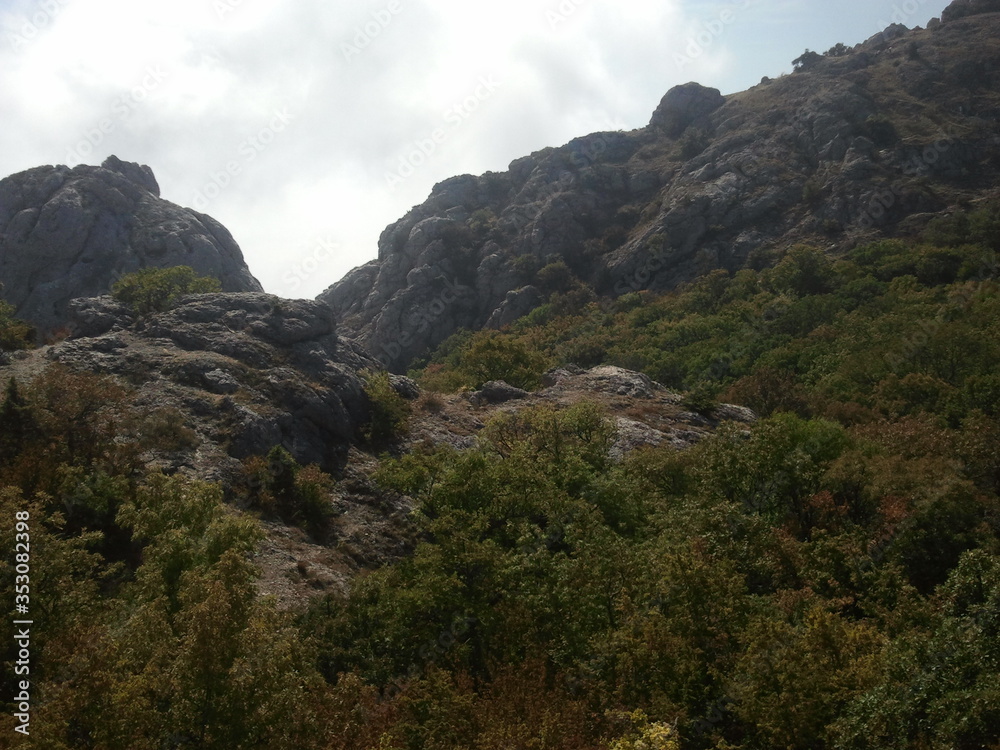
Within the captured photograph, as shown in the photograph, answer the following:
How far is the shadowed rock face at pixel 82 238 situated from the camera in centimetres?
8838

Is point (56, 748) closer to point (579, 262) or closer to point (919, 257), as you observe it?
point (919, 257)

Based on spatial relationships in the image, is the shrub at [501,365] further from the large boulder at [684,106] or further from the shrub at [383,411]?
the large boulder at [684,106]

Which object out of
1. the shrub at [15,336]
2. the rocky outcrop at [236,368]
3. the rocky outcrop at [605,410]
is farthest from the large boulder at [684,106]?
the shrub at [15,336]

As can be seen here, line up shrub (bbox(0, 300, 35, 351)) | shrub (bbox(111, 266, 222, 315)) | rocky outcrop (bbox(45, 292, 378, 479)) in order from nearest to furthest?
rocky outcrop (bbox(45, 292, 378, 479))
shrub (bbox(0, 300, 35, 351))
shrub (bbox(111, 266, 222, 315))

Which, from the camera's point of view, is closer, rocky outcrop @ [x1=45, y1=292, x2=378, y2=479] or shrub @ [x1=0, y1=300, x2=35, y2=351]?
rocky outcrop @ [x1=45, y1=292, x2=378, y2=479]

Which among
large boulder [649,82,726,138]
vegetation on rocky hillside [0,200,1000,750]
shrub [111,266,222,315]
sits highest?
large boulder [649,82,726,138]

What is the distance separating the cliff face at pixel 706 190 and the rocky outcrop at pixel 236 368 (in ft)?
229

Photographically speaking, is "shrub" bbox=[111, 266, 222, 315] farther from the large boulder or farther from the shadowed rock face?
the large boulder

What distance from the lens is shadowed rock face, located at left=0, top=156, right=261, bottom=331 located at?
88.4m

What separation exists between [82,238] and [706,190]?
97847mm

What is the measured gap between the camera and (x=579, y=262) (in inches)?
5094

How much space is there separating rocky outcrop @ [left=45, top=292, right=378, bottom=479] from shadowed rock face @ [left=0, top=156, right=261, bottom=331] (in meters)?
47.0

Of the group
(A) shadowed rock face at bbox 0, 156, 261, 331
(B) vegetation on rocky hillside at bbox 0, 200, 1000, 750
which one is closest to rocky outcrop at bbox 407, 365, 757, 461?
(B) vegetation on rocky hillside at bbox 0, 200, 1000, 750

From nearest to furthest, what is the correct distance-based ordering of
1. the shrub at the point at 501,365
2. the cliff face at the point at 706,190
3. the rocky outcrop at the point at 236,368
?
1. the rocky outcrop at the point at 236,368
2. the shrub at the point at 501,365
3. the cliff face at the point at 706,190
